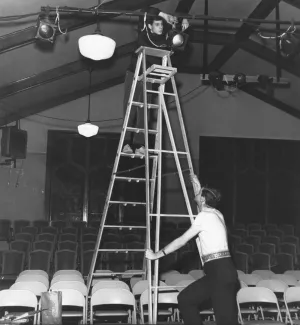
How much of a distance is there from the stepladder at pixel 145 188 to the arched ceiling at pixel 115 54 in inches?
61.1

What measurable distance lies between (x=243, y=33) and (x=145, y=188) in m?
6.48

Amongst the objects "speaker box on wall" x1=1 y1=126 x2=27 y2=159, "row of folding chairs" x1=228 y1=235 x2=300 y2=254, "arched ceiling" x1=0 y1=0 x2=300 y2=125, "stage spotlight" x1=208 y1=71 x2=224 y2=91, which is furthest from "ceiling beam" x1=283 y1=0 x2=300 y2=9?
"speaker box on wall" x1=1 y1=126 x2=27 y2=159

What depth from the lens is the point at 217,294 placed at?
3.57 m

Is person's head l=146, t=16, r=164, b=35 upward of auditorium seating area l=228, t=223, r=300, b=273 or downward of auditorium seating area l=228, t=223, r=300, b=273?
upward

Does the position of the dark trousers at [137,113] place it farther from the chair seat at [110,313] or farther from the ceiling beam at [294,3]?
the ceiling beam at [294,3]

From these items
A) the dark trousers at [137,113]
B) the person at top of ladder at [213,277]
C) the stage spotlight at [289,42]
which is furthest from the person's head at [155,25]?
the person at top of ladder at [213,277]

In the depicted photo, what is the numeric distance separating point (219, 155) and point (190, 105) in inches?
71.0

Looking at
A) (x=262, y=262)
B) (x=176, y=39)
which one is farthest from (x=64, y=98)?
(x=262, y=262)

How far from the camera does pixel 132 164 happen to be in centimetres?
1310

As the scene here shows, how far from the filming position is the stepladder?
4.69 m

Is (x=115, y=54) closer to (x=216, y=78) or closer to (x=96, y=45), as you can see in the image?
(x=216, y=78)

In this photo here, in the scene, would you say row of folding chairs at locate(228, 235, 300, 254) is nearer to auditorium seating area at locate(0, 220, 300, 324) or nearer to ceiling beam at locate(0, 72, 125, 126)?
auditorium seating area at locate(0, 220, 300, 324)

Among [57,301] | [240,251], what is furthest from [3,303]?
[240,251]

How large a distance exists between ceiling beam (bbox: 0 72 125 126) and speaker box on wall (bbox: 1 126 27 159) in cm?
99
